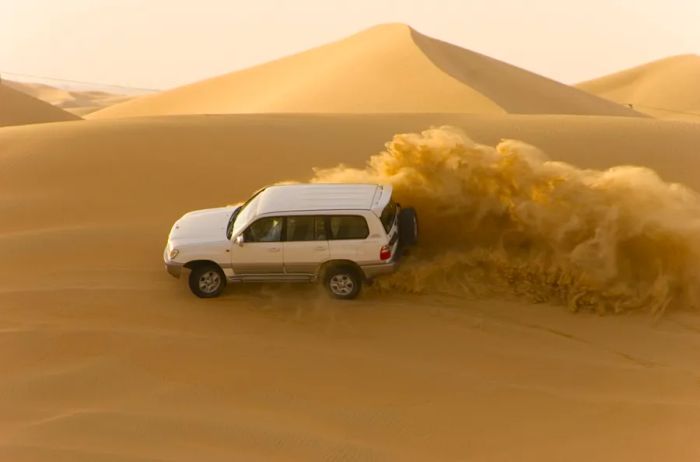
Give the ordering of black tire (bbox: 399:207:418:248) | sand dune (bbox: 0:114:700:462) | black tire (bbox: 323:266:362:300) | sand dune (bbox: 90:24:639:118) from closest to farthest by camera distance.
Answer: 1. sand dune (bbox: 0:114:700:462)
2. black tire (bbox: 323:266:362:300)
3. black tire (bbox: 399:207:418:248)
4. sand dune (bbox: 90:24:639:118)

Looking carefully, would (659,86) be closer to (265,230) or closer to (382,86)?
(382,86)

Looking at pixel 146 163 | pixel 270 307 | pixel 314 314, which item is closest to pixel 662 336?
pixel 314 314

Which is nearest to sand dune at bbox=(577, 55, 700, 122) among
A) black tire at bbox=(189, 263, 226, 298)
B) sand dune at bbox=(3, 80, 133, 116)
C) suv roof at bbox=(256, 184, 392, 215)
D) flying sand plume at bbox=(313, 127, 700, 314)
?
sand dune at bbox=(3, 80, 133, 116)

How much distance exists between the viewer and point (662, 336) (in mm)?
8500

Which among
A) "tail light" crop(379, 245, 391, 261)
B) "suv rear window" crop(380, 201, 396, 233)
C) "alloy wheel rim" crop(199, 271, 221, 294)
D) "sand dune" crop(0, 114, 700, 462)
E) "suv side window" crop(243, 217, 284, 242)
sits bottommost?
"sand dune" crop(0, 114, 700, 462)

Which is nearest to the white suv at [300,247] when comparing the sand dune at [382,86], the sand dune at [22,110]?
the sand dune at [382,86]

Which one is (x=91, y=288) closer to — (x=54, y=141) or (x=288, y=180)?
(x=288, y=180)

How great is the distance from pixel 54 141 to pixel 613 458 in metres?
13.0

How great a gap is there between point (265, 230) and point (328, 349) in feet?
6.41

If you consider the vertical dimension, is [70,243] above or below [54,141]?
below

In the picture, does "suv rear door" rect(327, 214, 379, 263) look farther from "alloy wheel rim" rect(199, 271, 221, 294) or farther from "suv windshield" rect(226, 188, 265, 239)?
"alloy wheel rim" rect(199, 271, 221, 294)

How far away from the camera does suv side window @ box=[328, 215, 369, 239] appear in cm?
908

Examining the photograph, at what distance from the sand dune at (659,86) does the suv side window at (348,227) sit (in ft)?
219

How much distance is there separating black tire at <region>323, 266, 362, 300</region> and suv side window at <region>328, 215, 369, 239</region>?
0.41m
